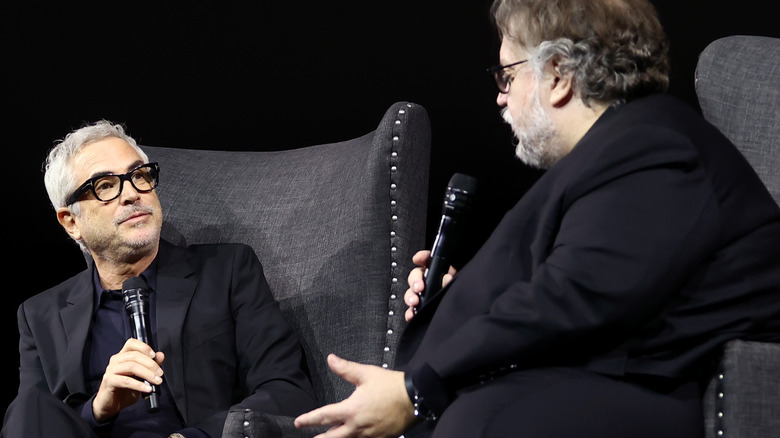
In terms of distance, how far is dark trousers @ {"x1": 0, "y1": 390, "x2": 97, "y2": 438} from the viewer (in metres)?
2.01

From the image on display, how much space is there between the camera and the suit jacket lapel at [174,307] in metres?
2.28

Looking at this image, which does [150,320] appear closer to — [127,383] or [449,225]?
[127,383]

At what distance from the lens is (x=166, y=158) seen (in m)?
2.80

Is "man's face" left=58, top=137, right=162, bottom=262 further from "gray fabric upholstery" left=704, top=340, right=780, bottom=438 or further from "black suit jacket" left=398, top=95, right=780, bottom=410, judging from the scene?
"gray fabric upholstery" left=704, top=340, right=780, bottom=438

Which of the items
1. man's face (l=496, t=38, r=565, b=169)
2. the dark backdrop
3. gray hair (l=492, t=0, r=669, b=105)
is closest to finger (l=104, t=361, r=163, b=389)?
man's face (l=496, t=38, r=565, b=169)

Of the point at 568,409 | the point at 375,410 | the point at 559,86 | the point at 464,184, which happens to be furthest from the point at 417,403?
the point at 559,86

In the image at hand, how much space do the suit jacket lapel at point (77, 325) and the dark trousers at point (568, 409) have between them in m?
1.16

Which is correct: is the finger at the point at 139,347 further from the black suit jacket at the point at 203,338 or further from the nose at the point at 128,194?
the nose at the point at 128,194

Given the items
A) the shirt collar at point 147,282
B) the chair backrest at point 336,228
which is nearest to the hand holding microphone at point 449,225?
the chair backrest at point 336,228

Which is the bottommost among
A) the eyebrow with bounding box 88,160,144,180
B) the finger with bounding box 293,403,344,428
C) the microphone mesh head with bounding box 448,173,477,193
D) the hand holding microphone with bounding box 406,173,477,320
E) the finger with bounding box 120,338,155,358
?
the finger with bounding box 293,403,344,428

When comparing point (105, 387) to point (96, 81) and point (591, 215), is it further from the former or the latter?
point (96, 81)

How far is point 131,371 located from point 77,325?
52 cm

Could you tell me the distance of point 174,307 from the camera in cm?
239

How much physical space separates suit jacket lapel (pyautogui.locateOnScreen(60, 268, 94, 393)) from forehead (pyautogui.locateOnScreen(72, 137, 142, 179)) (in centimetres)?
26
